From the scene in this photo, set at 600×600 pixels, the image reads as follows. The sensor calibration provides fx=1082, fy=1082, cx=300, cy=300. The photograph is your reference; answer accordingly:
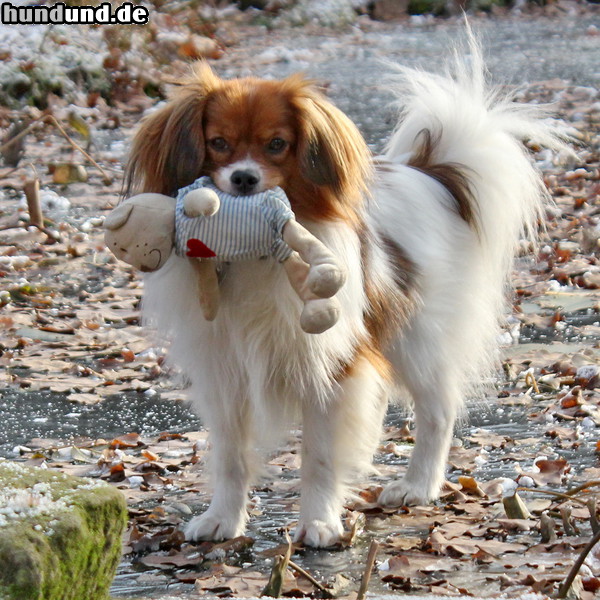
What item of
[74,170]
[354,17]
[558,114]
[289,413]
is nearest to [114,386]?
[289,413]

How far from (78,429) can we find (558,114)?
7690 millimetres

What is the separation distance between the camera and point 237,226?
329cm

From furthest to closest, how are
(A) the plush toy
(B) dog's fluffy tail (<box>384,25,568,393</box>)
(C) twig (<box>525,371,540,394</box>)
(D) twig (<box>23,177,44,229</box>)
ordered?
1. (D) twig (<box>23,177,44,229</box>)
2. (C) twig (<box>525,371,540,394</box>)
3. (B) dog's fluffy tail (<box>384,25,568,393</box>)
4. (A) the plush toy

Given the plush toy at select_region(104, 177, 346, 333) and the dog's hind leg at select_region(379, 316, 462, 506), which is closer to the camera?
the plush toy at select_region(104, 177, 346, 333)

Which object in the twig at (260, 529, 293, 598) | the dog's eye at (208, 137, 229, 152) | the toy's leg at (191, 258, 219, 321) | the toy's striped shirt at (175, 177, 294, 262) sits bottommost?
the twig at (260, 529, 293, 598)

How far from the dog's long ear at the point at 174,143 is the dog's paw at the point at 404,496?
4.76 ft

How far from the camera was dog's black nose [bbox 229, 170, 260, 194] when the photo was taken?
10.7 ft

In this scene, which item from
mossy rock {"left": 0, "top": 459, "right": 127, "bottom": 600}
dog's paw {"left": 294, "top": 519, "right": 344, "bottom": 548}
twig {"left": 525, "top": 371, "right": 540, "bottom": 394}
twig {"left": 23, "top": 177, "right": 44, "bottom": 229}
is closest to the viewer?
mossy rock {"left": 0, "top": 459, "right": 127, "bottom": 600}

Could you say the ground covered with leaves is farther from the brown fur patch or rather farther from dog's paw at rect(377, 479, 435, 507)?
the brown fur patch

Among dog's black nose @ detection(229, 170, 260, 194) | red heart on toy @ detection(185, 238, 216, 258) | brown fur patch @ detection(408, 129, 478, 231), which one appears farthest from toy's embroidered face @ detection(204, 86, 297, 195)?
brown fur patch @ detection(408, 129, 478, 231)

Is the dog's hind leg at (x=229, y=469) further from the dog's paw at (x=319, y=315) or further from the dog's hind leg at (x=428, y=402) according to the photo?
the dog's paw at (x=319, y=315)

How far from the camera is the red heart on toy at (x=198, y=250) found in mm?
3299

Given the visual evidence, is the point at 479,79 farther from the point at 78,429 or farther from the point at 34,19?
the point at 34,19

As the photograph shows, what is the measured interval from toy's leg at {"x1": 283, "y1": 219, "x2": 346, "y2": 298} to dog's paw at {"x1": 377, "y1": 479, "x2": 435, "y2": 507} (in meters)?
1.26
